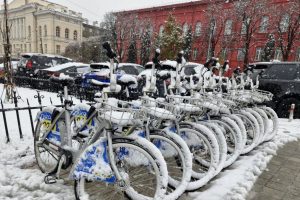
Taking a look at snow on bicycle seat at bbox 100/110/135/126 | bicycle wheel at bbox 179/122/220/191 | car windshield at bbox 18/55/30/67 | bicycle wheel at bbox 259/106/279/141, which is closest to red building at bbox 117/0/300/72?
car windshield at bbox 18/55/30/67

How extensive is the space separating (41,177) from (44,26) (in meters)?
56.6

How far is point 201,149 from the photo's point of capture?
331 cm

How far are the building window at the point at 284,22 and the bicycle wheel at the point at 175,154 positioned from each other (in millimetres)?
20481

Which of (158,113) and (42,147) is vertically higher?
(158,113)

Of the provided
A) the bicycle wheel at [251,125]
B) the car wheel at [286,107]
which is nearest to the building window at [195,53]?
the car wheel at [286,107]

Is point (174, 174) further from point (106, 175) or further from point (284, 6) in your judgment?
point (284, 6)

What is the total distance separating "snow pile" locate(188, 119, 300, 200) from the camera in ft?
9.45

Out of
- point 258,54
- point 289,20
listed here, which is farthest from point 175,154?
point 258,54

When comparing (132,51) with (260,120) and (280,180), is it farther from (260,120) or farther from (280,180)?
(280,180)

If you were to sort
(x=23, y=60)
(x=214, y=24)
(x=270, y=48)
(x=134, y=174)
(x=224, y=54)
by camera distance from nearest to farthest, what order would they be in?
(x=134, y=174)
(x=23, y=60)
(x=270, y=48)
(x=214, y=24)
(x=224, y=54)

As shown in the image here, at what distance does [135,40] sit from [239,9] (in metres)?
13.6

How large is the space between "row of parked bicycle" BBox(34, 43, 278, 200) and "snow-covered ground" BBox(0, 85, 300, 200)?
161 millimetres

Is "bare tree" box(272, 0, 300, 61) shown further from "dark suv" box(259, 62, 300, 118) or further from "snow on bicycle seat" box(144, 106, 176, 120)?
"snow on bicycle seat" box(144, 106, 176, 120)

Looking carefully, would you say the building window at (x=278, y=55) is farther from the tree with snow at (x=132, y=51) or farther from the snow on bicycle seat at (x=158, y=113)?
the snow on bicycle seat at (x=158, y=113)
